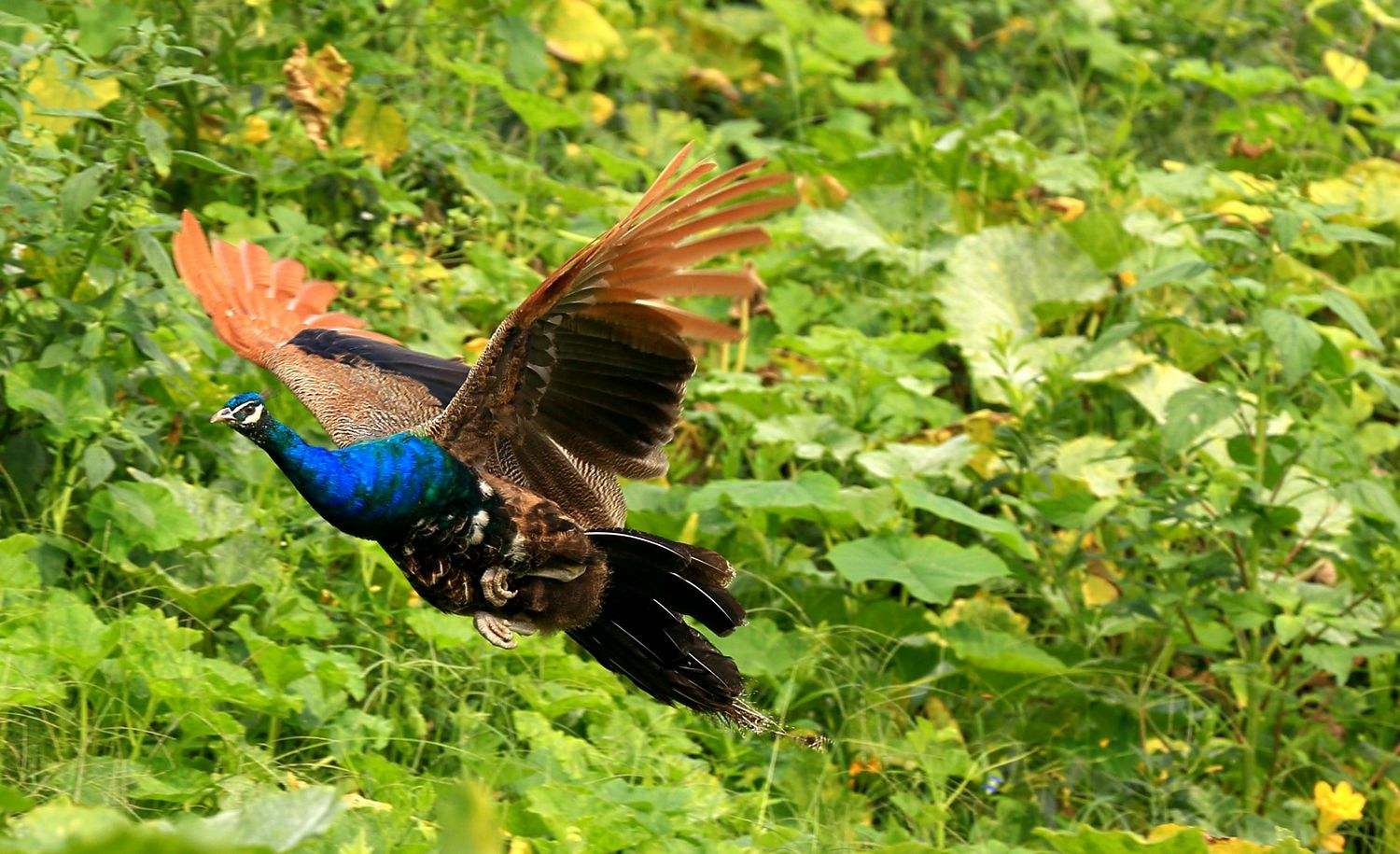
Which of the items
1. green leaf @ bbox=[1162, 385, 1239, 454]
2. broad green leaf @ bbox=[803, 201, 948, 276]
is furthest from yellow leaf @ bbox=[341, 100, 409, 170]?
green leaf @ bbox=[1162, 385, 1239, 454]

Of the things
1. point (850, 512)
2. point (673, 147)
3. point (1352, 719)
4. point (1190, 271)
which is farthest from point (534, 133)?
point (1352, 719)

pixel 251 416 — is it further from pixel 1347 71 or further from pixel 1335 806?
pixel 1347 71

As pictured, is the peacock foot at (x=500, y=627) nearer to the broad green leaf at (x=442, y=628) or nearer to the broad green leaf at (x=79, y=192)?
the broad green leaf at (x=442, y=628)

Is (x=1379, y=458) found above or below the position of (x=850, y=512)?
below

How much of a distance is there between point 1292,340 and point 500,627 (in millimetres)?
1854

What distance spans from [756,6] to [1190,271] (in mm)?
4185

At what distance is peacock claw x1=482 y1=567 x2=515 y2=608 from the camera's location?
3.76 m

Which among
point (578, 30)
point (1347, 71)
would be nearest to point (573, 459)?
point (578, 30)

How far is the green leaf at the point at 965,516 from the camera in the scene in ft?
15.0

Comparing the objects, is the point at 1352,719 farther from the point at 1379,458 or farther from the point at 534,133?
the point at 534,133

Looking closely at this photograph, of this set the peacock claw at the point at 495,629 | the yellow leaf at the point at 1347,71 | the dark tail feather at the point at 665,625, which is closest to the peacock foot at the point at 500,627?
Result: the peacock claw at the point at 495,629

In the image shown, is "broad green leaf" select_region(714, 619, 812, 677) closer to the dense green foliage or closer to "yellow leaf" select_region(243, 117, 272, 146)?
the dense green foliage

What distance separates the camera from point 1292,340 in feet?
13.9

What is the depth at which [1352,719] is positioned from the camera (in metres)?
4.68
